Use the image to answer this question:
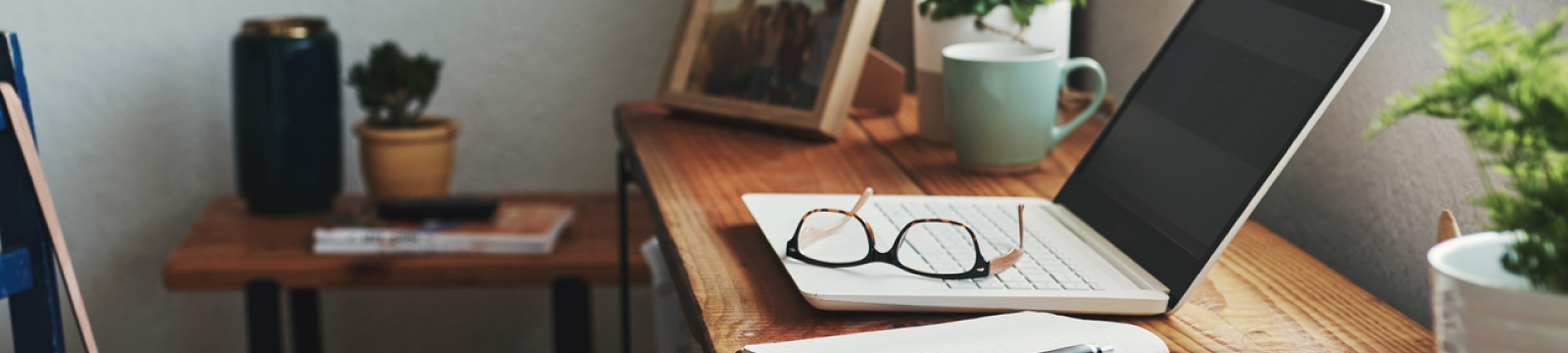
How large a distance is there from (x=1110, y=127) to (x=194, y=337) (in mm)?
1559

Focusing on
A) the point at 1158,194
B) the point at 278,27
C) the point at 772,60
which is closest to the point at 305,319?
the point at 278,27

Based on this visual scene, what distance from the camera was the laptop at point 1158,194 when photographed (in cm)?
48

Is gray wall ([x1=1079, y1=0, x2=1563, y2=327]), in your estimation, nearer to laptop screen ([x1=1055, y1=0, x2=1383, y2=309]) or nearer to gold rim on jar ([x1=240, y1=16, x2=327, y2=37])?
laptop screen ([x1=1055, y1=0, x2=1383, y2=309])

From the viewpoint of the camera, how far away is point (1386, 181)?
2.03 feet

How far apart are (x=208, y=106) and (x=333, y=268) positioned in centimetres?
50

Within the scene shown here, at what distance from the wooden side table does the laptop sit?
68 cm

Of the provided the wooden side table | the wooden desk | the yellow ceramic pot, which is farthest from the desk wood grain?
the wooden desk

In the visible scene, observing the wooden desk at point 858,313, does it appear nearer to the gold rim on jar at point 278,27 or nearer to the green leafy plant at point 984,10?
the green leafy plant at point 984,10

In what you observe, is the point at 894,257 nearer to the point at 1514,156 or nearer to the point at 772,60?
the point at 1514,156

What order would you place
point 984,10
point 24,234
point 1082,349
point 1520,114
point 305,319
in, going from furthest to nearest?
point 305,319 < point 984,10 < point 24,234 < point 1082,349 < point 1520,114

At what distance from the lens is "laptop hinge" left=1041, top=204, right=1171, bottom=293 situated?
0.51 m

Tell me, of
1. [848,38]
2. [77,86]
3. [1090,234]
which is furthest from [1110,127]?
[77,86]

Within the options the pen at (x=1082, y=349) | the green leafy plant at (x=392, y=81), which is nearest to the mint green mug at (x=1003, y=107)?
the pen at (x=1082, y=349)

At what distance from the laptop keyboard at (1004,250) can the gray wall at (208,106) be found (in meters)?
1.05
